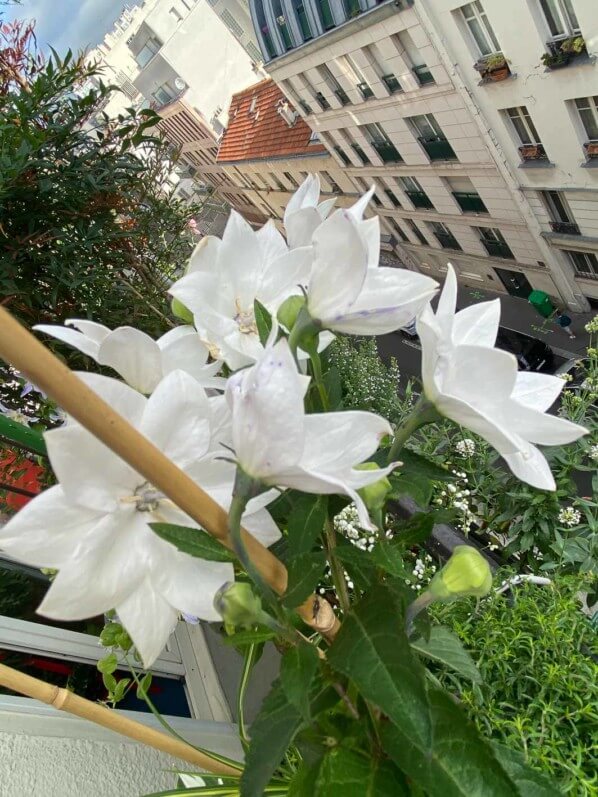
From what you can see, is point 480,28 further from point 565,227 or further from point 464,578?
point 464,578

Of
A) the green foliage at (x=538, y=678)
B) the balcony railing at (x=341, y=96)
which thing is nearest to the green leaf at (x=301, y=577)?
the green foliage at (x=538, y=678)

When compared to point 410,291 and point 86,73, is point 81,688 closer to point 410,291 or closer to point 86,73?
point 410,291

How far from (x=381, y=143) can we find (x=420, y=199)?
0.96 m

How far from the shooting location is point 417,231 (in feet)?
30.5

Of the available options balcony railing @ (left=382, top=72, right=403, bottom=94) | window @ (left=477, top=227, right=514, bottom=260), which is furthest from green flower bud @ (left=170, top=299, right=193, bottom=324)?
window @ (left=477, top=227, right=514, bottom=260)

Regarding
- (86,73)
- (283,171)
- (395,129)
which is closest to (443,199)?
(395,129)

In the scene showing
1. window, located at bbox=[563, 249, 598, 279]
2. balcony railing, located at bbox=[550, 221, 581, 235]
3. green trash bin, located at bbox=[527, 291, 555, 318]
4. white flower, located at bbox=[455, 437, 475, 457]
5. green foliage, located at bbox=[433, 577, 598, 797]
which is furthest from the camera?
green trash bin, located at bbox=[527, 291, 555, 318]

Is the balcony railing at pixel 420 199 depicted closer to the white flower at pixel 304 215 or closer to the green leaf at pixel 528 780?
the white flower at pixel 304 215

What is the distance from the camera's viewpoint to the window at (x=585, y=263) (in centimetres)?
666

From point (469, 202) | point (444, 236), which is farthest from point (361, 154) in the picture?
point (469, 202)

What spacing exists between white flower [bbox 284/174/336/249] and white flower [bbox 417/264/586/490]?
0.43 feet

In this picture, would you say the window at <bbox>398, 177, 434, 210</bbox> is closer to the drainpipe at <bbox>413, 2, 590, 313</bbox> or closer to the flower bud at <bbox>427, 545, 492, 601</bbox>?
the drainpipe at <bbox>413, 2, 590, 313</bbox>

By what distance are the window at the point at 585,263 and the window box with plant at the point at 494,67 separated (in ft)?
7.13

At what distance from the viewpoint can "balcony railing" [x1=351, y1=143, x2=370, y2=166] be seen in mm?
8797
